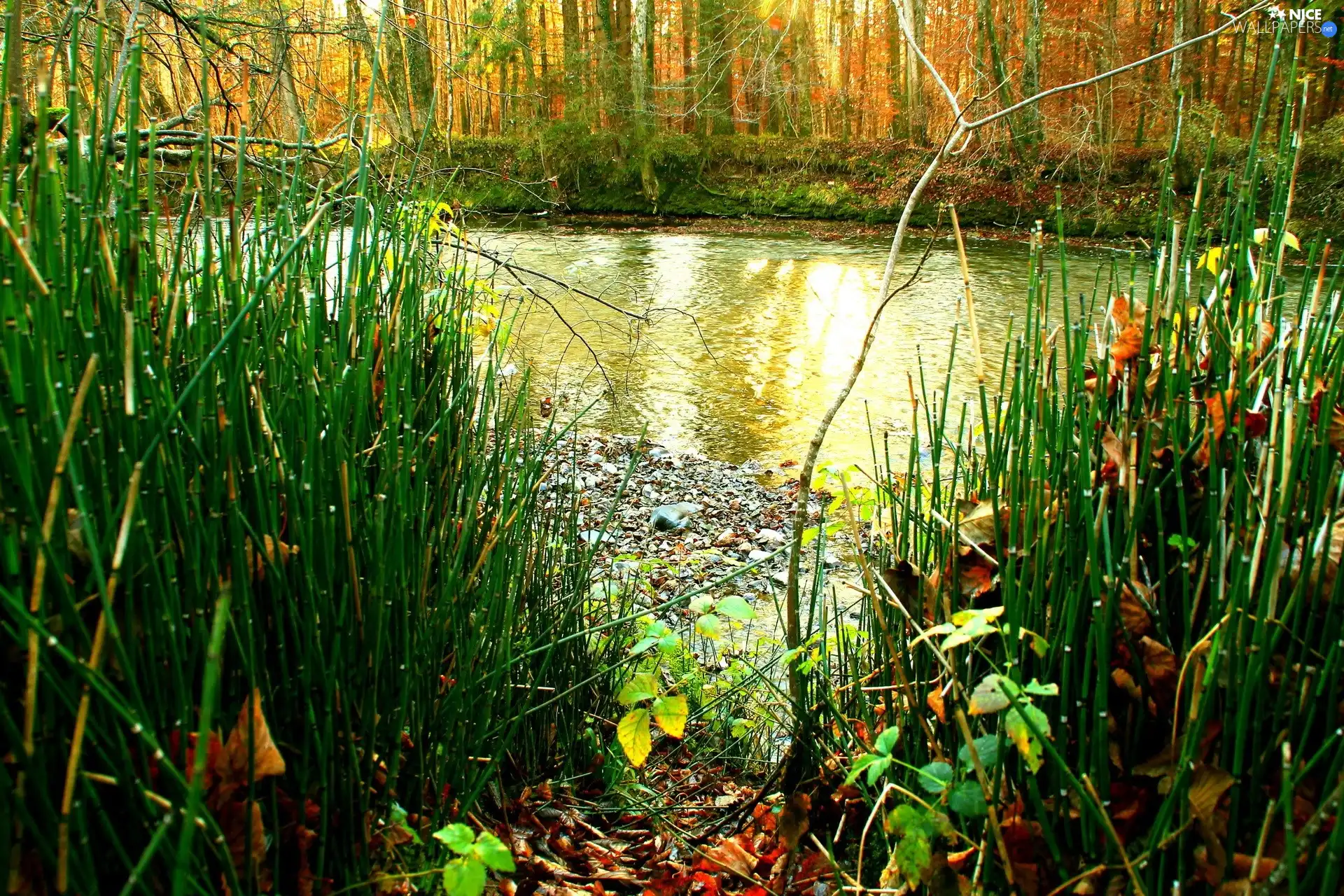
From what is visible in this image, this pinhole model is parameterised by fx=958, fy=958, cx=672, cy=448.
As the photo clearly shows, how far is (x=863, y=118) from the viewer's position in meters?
18.2

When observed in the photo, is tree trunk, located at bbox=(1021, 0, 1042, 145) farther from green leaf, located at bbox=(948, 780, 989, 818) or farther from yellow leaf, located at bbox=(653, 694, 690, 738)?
green leaf, located at bbox=(948, 780, 989, 818)

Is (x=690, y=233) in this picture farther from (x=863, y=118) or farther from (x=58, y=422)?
(x=58, y=422)

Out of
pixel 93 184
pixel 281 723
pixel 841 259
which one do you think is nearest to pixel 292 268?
pixel 93 184

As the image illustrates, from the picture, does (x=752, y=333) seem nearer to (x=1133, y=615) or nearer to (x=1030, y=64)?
(x=1133, y=615)

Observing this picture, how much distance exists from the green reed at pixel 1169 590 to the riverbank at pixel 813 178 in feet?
38.7

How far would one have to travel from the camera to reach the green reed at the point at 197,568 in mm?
747

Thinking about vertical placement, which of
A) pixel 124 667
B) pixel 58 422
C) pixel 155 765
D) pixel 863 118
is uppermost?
pixel 863 118

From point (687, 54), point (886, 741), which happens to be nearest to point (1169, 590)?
point (886, 741)

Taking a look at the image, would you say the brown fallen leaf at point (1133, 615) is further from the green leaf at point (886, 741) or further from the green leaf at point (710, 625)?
the green leaf at point (710, 625)

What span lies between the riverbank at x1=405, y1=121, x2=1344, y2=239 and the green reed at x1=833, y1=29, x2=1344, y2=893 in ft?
38.7

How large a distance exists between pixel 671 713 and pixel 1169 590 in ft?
2.37

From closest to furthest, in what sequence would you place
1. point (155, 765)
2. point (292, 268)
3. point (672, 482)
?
point (155, 765), point (292, 268), point (672, 482)

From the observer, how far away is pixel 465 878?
34.4 inches

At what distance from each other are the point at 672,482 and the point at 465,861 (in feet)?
11.4
